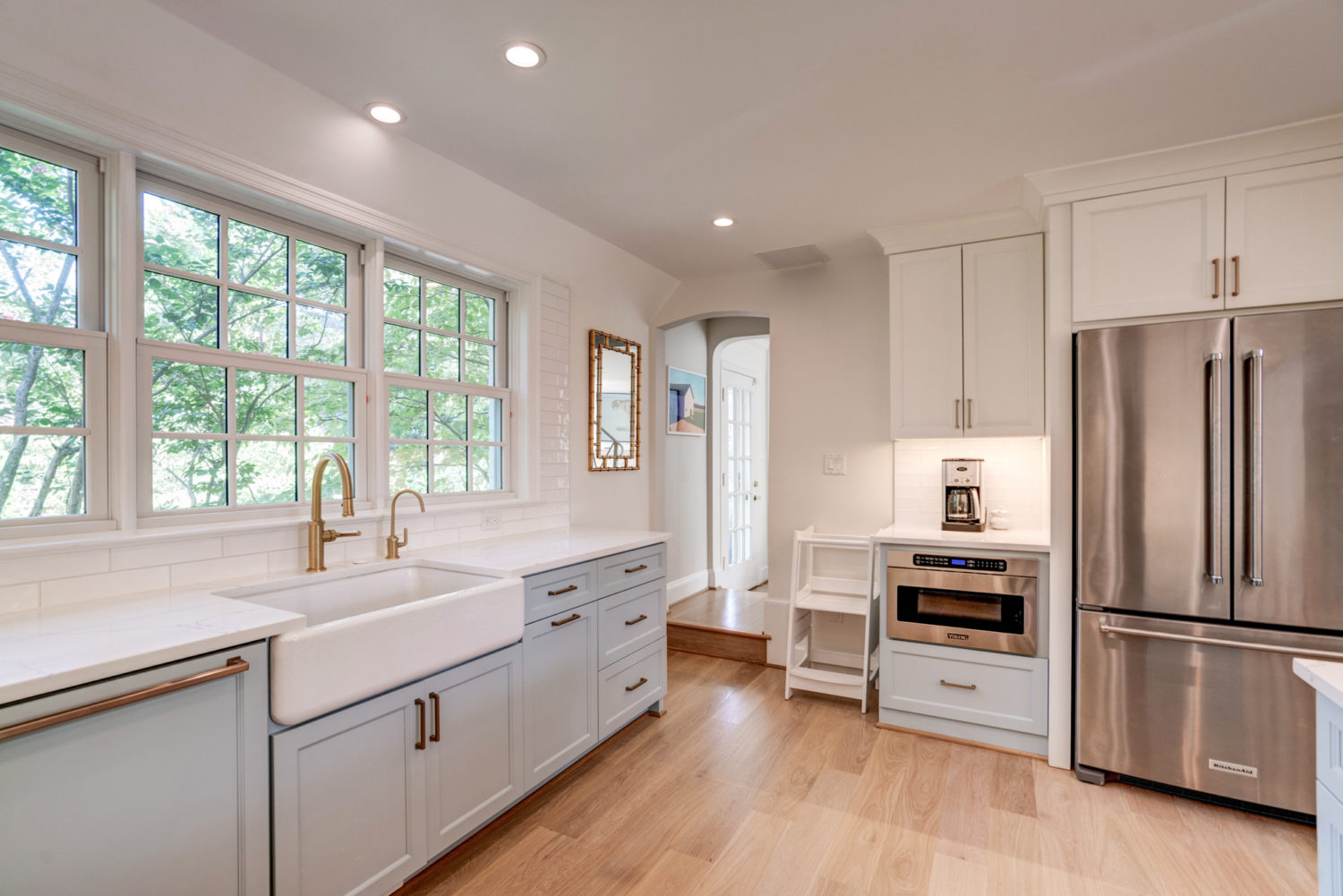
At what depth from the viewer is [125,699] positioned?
1238 millimetres

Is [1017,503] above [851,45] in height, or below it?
below

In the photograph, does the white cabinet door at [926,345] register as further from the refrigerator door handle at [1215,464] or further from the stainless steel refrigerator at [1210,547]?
the refrigerator door handle at [1215,464]

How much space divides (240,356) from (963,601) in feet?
10.00

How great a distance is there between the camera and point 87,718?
1211mm

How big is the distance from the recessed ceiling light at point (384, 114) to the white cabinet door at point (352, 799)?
6.09 ft

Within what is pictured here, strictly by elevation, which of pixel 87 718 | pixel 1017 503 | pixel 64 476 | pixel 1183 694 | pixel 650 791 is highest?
pixel 64 476

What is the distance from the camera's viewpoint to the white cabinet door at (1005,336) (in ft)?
9.80

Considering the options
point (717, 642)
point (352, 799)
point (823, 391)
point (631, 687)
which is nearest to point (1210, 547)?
point (823, 391)

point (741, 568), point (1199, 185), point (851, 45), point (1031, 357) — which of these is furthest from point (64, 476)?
point (741, 568)

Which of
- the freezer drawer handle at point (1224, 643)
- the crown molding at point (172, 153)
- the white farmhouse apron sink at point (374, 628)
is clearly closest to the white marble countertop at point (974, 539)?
the freezer drawer handle at point (1224, 643)

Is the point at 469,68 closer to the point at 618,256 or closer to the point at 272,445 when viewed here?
the point at 272,445

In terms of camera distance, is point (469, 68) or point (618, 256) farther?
point (618, 256)

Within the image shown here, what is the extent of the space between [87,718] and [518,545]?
1637 mm

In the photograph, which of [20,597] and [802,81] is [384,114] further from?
[20,597]
